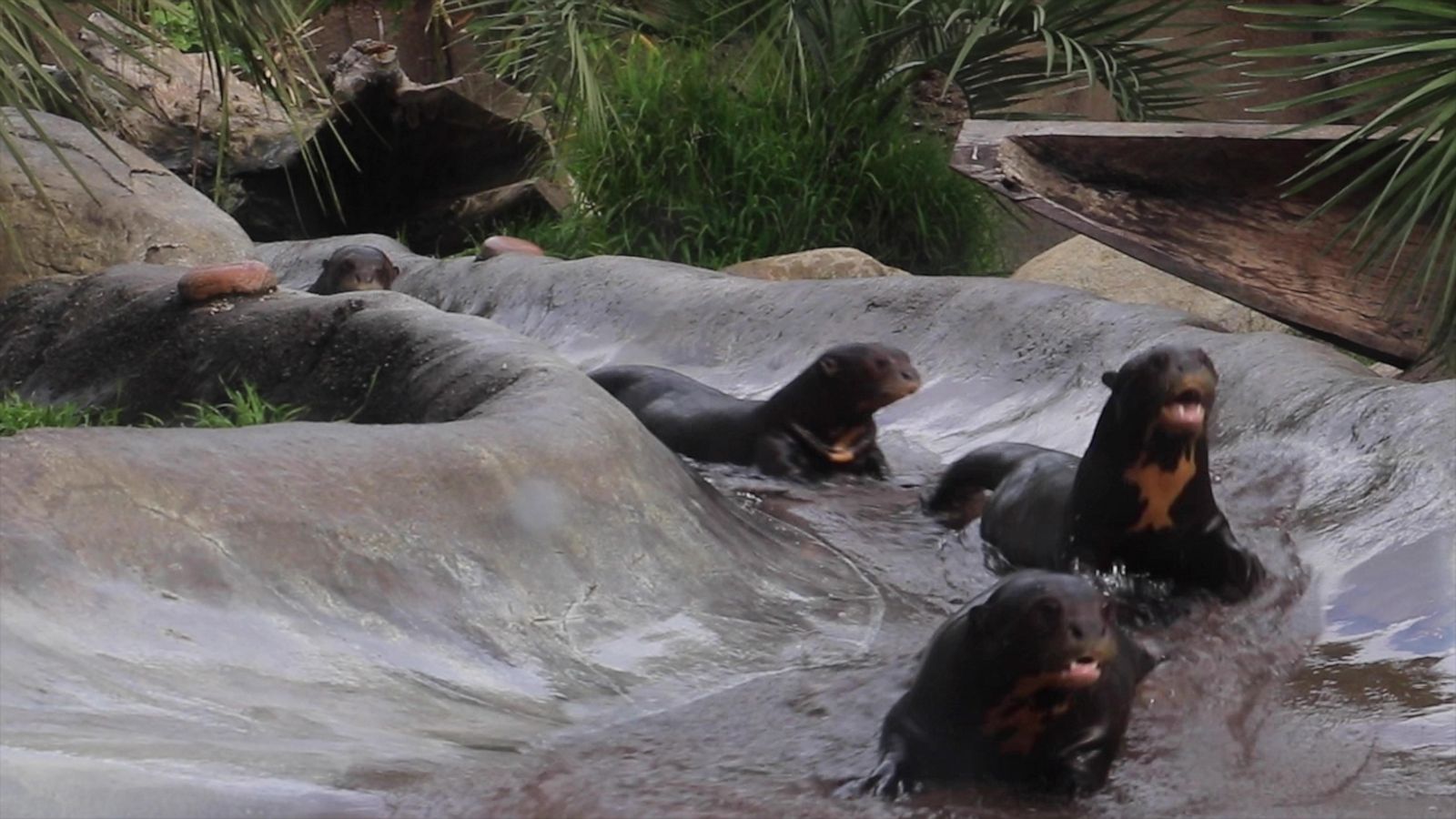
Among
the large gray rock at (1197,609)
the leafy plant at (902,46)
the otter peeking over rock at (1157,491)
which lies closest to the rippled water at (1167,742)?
the large gray rock at (1197,609)

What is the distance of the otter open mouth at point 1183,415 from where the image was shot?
3967 mm

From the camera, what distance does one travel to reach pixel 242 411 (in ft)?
17.5

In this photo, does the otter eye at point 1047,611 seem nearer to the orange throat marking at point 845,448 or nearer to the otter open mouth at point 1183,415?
the otter open mouth at point 1183,415

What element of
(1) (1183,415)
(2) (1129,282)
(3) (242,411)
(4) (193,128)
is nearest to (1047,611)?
(1) (1183,415)

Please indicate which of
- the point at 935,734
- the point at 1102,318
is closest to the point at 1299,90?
the point at 1102,318

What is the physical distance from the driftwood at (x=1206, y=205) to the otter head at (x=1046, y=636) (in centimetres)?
382

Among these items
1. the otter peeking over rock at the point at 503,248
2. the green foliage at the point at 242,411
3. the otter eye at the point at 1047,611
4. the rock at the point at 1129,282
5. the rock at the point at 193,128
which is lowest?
the rock at the point at 193,128

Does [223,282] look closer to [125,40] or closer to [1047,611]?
[125,40]

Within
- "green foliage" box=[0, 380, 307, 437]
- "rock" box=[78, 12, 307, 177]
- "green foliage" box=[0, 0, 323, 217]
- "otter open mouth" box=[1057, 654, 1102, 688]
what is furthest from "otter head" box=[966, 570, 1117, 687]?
"rock" box=[78, 12, 307, 177]

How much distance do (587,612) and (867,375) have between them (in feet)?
7.38

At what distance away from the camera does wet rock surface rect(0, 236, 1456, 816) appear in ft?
9.00

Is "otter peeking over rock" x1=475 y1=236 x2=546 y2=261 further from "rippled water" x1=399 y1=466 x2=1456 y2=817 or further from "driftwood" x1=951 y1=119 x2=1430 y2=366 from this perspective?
"rippled water" x1=399 y1=466 x2=1456 y2=817

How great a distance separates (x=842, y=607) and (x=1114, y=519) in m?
0.60

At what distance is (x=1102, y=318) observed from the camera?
5.80 meters
